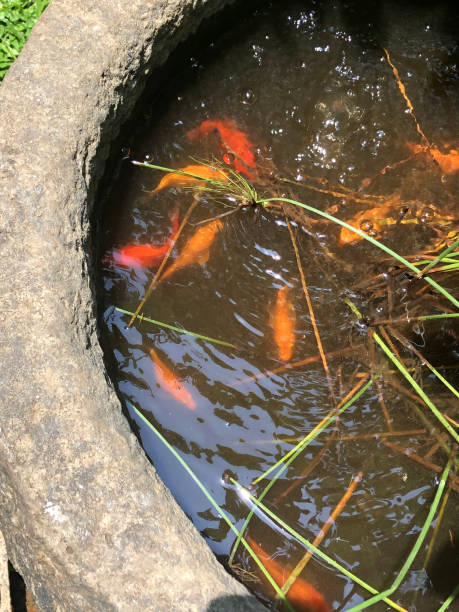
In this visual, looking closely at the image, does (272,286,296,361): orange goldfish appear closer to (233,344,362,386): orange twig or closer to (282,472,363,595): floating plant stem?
(233,344,362,386): orange twig

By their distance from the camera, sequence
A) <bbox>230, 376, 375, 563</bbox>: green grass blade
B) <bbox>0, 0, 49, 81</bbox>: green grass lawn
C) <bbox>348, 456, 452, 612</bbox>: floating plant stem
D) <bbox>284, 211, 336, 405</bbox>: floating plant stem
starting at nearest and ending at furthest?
<bbox>348, 456, 452, 612</bbox>: floating plant stem, <bbox>230, 376, 375, 563</bbox>: green grass blade, <bbox>284, 211, 336, 405</bbox>: floating plant stem, <bbox>0, 0, 49, 81</bbox>: green grass lawn

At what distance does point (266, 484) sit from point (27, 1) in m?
2.19

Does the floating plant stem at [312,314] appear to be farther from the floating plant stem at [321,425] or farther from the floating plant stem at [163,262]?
the floating plant stem at [163,262]

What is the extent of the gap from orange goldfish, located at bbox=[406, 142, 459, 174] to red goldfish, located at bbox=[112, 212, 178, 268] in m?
0.93

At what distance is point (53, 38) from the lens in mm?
1769

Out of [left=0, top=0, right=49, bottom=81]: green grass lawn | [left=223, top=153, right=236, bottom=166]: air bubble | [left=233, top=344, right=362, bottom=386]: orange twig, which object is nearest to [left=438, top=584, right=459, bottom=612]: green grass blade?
[left=233, top=344, right=362, bottom=386]: orange twig

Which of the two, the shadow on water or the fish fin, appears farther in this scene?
the fish fin

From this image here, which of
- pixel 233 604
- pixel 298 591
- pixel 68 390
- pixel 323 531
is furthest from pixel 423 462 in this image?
pixel 68 390

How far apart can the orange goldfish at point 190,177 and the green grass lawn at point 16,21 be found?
1.00 meters

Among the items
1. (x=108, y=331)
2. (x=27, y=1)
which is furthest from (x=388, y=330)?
(x=27, y=1)

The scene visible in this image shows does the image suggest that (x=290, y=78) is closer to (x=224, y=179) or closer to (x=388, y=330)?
(x=224, y=179)

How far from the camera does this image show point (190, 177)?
2012mm

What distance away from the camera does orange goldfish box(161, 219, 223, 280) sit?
188 cm

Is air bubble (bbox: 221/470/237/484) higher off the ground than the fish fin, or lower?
lower
